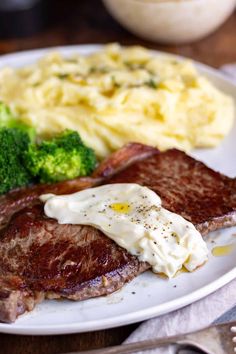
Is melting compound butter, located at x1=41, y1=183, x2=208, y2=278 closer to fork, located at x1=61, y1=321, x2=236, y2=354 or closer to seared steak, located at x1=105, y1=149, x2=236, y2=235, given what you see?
seared steak, located at x1=105, y1=149, x2=236, y2=235

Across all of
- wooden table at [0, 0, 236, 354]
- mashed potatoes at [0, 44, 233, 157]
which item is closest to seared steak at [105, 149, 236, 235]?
mashed potatoes at [0, 44, 233, 157]

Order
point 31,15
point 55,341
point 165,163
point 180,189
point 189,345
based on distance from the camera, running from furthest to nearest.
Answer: point 31,15 < point 165,163 < point 180,189 < point 55,341 < point 189,345

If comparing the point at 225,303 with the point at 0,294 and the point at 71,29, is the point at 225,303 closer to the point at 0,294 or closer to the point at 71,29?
the point at 0,294

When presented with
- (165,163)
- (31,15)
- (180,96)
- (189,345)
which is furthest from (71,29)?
(189,345)

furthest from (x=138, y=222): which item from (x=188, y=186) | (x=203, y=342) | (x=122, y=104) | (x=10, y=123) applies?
(x=10, y=123)

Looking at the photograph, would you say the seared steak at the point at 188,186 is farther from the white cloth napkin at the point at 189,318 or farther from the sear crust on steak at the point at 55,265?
the sear crust on steak at the point at 55,265
